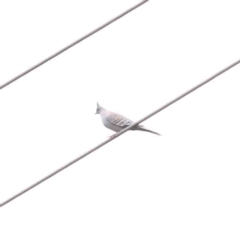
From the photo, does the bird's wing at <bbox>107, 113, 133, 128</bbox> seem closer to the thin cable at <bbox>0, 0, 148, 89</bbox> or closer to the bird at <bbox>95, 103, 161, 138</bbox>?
the bird at <bbox>95, 103, 161, 138</bbox>

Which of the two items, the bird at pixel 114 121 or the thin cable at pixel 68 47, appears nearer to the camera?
the thin cable at pixel 68 47

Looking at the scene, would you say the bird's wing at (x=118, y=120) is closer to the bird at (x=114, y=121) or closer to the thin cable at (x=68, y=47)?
the bird at (x=114, y=121)

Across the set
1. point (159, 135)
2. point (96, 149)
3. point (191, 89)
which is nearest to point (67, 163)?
point (96, 149)

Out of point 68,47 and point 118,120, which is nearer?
point 68,47

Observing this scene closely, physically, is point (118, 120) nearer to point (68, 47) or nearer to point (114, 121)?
point (114, 121)

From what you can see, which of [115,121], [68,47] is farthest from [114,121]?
[68,47]

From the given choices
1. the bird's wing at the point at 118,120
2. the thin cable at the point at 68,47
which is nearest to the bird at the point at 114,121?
the bird's wing at the point at 118,120

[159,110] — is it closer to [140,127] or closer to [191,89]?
[191,89]

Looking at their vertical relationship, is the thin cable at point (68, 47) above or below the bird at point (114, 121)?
below
